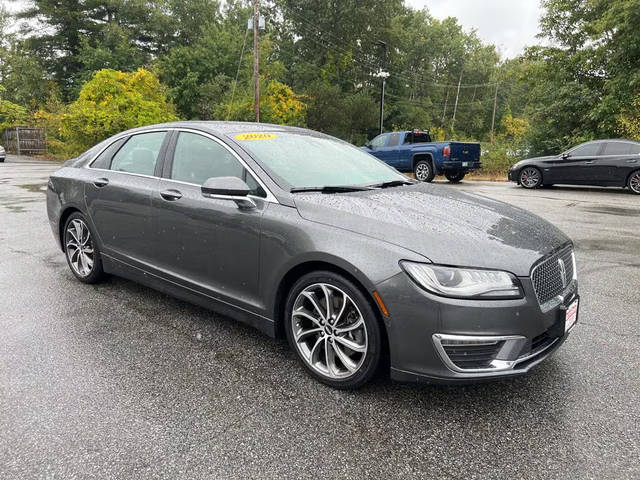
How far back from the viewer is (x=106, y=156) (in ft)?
14.2

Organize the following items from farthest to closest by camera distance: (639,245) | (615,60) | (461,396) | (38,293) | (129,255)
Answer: (615,60) < (639,245) < (38,293) < (129,255) < (461,396)

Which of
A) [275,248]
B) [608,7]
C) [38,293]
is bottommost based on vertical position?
[38,293]

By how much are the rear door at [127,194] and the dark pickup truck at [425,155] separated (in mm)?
12213

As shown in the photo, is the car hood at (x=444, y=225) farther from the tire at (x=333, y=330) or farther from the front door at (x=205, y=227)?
the front door at (x=205, y=227)

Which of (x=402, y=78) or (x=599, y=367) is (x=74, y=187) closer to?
(x=599, y=367)

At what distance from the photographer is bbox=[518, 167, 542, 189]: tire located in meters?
13.9

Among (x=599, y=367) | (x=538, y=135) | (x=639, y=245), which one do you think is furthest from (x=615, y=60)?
(x=599, y=367)

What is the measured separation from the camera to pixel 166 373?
2.83 m

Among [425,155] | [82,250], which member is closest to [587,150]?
[425,155]

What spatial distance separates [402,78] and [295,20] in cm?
1607

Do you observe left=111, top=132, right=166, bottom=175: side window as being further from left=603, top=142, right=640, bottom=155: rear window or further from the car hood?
left=603, top=142, right=640, bottom=155: rear window

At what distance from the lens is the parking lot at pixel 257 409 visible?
2.03 meters

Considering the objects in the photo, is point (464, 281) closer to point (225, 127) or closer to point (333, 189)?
point (333, 189)

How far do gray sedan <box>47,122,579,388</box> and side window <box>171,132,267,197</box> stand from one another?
12mm
